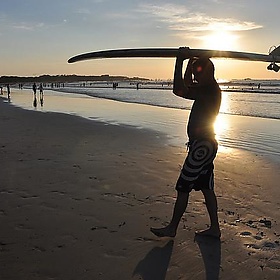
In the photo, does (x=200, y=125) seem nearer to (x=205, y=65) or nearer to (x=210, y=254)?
(x=205, y=65)

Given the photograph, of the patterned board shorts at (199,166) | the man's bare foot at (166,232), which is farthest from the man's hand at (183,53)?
the man's bare foot at (166,232)

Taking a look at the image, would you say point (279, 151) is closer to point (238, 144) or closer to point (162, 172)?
point (238, 144)

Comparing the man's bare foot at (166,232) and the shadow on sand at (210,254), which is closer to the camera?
the shadow on sand at (210,254)

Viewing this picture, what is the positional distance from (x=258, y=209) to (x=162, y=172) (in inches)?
96.4

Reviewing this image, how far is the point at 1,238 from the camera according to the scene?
430cm

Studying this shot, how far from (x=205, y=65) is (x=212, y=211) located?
5.36 feet

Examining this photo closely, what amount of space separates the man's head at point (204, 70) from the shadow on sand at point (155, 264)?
1.85 meters

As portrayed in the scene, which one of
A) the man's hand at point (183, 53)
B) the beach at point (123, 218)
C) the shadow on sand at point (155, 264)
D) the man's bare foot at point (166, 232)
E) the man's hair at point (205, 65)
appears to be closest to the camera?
the shadow on sand at point (155, 264)

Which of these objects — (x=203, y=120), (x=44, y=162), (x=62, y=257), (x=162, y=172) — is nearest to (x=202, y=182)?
(x=203, y=120)

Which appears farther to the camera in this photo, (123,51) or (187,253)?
(123,51)

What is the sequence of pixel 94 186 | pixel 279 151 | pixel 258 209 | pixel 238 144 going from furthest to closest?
pixel 238 144 → pixel 279 151 → pixel 94 186 → pixel 258 209

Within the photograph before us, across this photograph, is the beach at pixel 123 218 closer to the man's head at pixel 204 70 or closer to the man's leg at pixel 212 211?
the man's leg at pixel 212 211

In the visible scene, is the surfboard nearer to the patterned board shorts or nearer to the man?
the man

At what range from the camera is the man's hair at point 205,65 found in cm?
414
